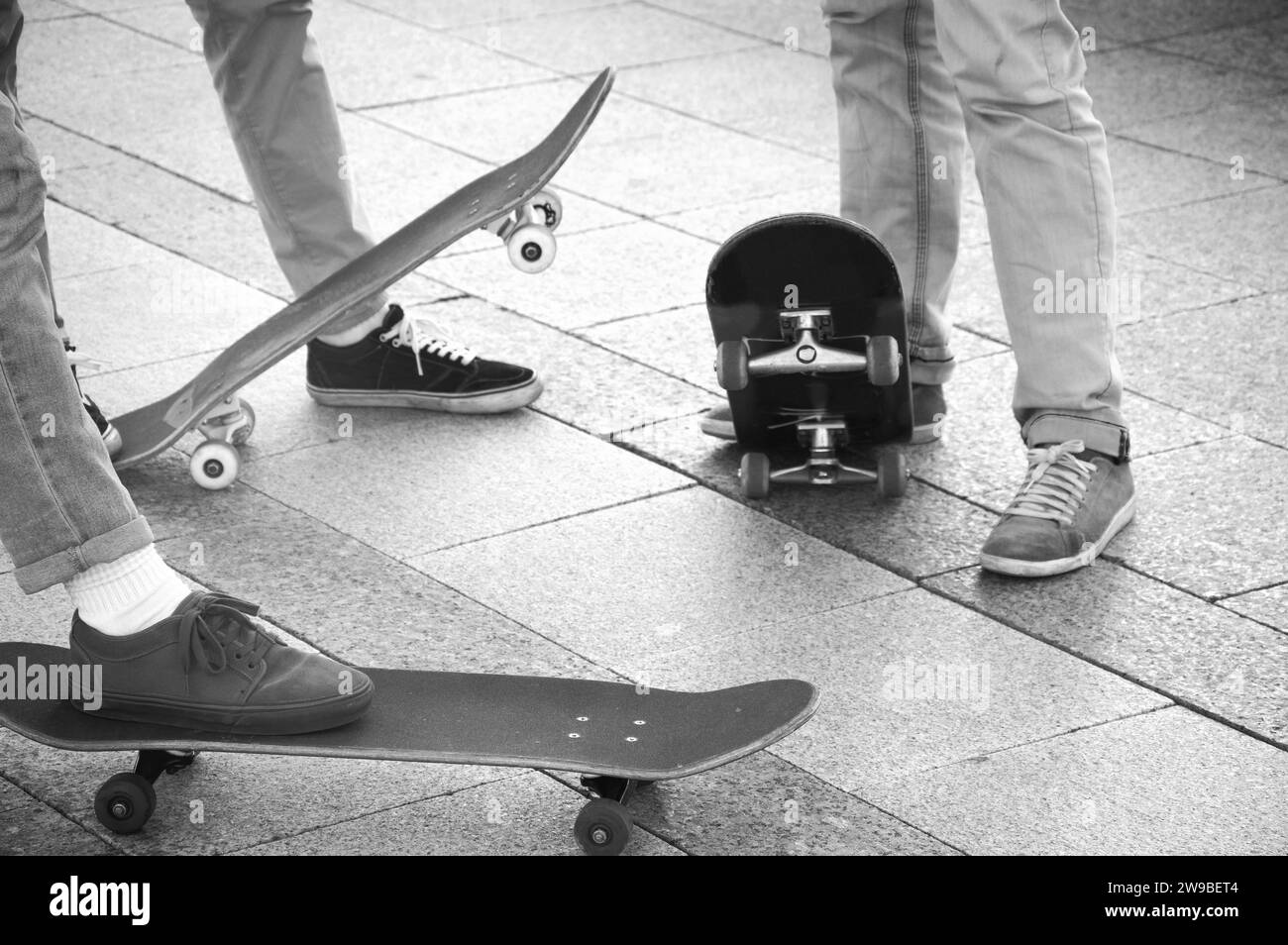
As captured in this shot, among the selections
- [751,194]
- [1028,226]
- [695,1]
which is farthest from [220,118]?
[1028,226]

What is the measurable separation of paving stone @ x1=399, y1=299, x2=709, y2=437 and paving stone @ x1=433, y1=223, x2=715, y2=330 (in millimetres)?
117

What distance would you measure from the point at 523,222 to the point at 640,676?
1150 mm

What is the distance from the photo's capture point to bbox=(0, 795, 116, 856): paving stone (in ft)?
8.91

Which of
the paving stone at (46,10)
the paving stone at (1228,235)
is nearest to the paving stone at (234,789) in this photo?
the paving stone at (1228,235)

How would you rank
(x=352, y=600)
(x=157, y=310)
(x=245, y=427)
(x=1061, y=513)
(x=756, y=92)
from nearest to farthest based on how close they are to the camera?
1. (x=352, y=600)
2. (x=1061, y=513)
3. (x=245, y=427)
4. (x=157, y=310)
5. (x=756, y=92)

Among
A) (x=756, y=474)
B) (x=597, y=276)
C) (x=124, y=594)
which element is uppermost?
(x=124, y=594)

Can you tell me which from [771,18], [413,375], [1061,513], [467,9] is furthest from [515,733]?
[467,9]

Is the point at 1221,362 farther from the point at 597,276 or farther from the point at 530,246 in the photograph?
the point at 530,246

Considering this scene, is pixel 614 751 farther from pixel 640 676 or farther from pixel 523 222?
pixel 523 222

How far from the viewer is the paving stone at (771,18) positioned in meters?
8.04

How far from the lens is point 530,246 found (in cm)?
386

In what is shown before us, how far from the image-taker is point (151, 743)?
108 inches

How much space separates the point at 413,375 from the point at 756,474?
1.02 m

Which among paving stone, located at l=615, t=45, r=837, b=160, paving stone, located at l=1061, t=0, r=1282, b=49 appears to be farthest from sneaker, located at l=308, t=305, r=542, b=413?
paving stone, located at l=1061, t=0, r=1282, b=49
